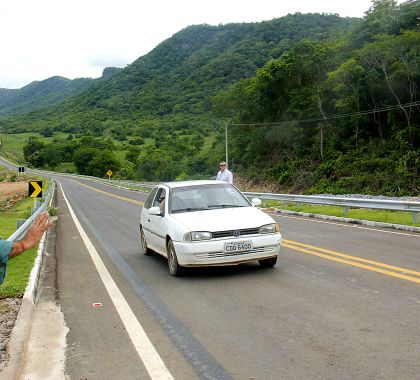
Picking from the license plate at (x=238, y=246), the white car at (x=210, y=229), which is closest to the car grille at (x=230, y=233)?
the white car at (x=210, y=229)

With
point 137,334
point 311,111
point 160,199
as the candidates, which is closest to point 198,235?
point 160,199

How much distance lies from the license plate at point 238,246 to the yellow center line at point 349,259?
2.01m

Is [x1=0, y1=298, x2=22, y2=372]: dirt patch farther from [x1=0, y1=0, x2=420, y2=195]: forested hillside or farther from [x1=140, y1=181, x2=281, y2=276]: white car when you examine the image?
[x1=0, y1=0, x2=420, y2=195]: forested hillside

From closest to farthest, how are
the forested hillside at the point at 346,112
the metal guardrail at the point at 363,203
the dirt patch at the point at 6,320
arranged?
the dirt patch at the point at 6,320 → the metal guardrail at the point at 363,203 → the forested hillside at the point at 346,112

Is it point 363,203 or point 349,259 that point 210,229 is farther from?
point 363,203

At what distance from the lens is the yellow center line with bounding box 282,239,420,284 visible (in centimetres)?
792

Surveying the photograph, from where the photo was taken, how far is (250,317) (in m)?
5.89

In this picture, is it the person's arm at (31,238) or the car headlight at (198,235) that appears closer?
the person's arm at (31,238)

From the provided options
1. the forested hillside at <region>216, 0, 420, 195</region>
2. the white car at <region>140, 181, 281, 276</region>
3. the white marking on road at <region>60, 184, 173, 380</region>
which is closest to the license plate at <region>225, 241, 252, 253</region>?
the white car at <region>140, 181, 281, 276</region>

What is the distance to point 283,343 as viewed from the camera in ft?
16.2

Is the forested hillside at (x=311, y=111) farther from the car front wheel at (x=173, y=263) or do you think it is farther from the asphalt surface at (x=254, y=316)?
the car front wheel at (x=173, y=263)

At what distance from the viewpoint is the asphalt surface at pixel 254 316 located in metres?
4.42

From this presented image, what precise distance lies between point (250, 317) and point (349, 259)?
401cm

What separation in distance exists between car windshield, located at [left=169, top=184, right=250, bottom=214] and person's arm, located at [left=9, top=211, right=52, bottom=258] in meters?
5.45
